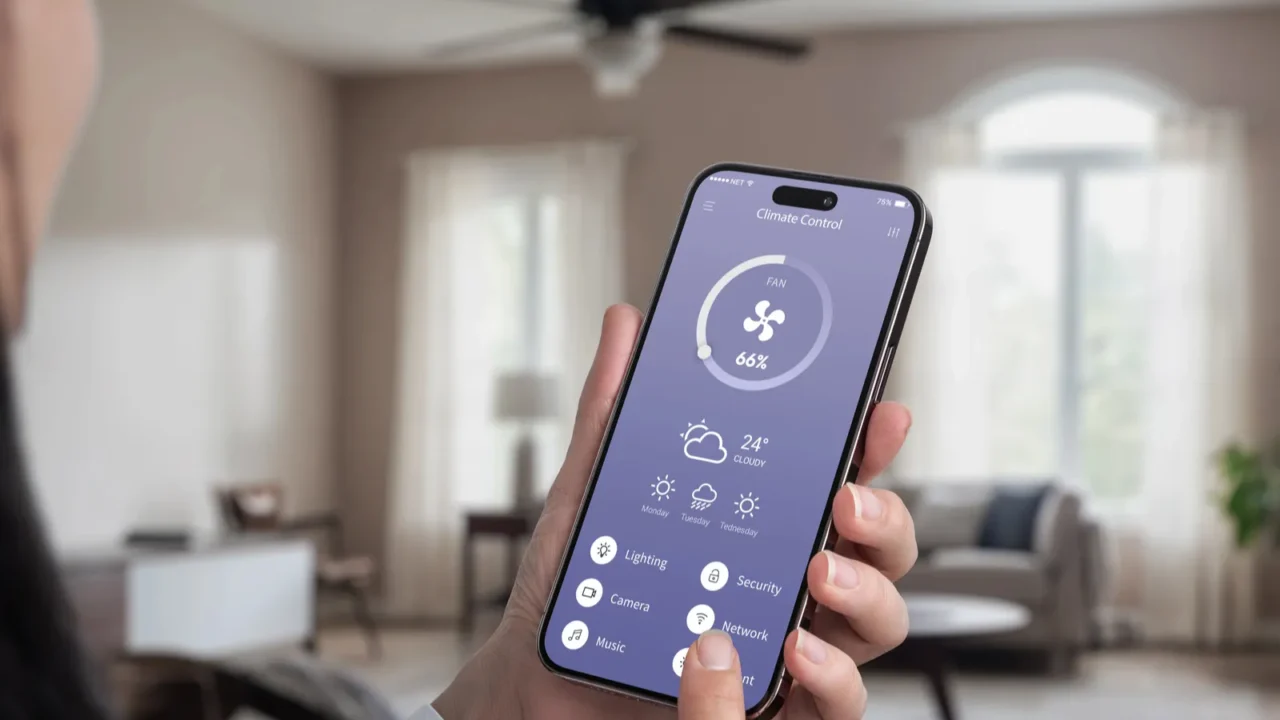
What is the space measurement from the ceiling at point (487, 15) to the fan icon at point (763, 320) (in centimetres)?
534

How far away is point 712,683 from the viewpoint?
609 mm

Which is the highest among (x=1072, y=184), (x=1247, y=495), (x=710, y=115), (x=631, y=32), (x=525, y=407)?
(x=710, y=115)

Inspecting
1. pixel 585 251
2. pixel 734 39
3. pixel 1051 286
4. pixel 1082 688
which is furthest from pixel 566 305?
pixel 1082 688

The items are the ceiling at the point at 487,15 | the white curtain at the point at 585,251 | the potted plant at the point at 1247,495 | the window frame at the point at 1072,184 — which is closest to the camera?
the potted plant at the point at 1247,495

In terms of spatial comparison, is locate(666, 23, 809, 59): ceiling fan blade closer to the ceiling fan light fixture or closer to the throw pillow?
the ceiling fan light fixture

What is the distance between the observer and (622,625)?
0.76m

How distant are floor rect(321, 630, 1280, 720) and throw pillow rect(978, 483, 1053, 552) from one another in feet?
2.00

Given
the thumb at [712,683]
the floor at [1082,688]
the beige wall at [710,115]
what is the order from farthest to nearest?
the beige wall at [710,115] → the floor at [1082,688] → the thumb at [712,683]

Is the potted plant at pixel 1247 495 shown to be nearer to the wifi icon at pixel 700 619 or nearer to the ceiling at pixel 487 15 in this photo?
the ceiling at pixel 487 15

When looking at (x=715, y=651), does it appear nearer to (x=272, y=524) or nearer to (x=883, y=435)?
(x=883, y=435)

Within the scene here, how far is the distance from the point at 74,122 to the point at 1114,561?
6694mm

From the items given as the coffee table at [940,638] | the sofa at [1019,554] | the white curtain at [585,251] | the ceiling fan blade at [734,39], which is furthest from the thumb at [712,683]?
the white curtain at [585,251]

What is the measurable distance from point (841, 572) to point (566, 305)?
20.6ft

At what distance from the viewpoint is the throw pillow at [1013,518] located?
5879 mm
